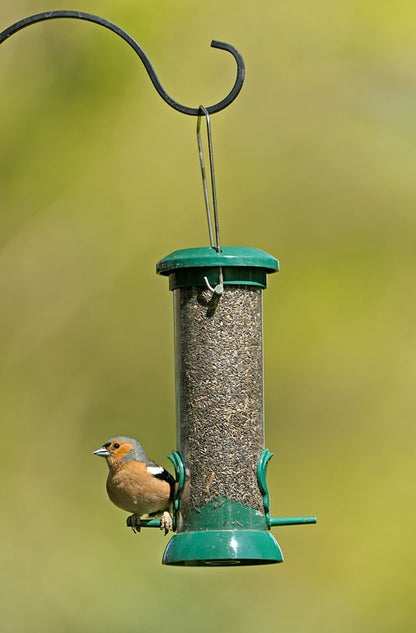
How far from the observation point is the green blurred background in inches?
762

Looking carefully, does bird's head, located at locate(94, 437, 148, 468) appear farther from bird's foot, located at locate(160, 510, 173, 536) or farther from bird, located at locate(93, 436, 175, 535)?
bird's foot, located at locate(160, 510, 173, 536)

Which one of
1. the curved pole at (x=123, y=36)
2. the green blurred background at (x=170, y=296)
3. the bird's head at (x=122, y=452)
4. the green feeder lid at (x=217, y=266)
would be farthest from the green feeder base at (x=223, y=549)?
the green blurred background at (x=170, y=296)

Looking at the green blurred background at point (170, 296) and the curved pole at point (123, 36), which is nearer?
the curved pole at point (123, 36)

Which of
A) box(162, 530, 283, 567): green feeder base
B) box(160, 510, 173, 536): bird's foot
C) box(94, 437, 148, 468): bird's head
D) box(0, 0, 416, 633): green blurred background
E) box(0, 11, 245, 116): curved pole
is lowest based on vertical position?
box(162, 530, 283, 567): green feeder base

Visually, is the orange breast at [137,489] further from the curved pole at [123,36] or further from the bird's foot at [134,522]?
the curved pole at [123,36]

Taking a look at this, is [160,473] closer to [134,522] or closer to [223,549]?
[134,522]

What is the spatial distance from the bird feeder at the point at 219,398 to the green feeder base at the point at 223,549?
0.08ft

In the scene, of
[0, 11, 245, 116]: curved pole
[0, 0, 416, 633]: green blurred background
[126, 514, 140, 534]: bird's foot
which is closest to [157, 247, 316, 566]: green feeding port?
[126, 514, 140, 534]: bird's foot

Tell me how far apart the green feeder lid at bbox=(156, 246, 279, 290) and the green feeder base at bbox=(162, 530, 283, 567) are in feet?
4.90

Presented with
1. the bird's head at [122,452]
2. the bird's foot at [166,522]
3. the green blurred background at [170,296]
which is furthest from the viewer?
the green blurred background at [170,296]

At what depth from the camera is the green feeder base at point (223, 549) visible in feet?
28.6

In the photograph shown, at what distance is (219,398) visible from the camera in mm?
9148

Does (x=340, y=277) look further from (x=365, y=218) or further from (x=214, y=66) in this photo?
(x=214, y=66)

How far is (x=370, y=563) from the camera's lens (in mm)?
19422
